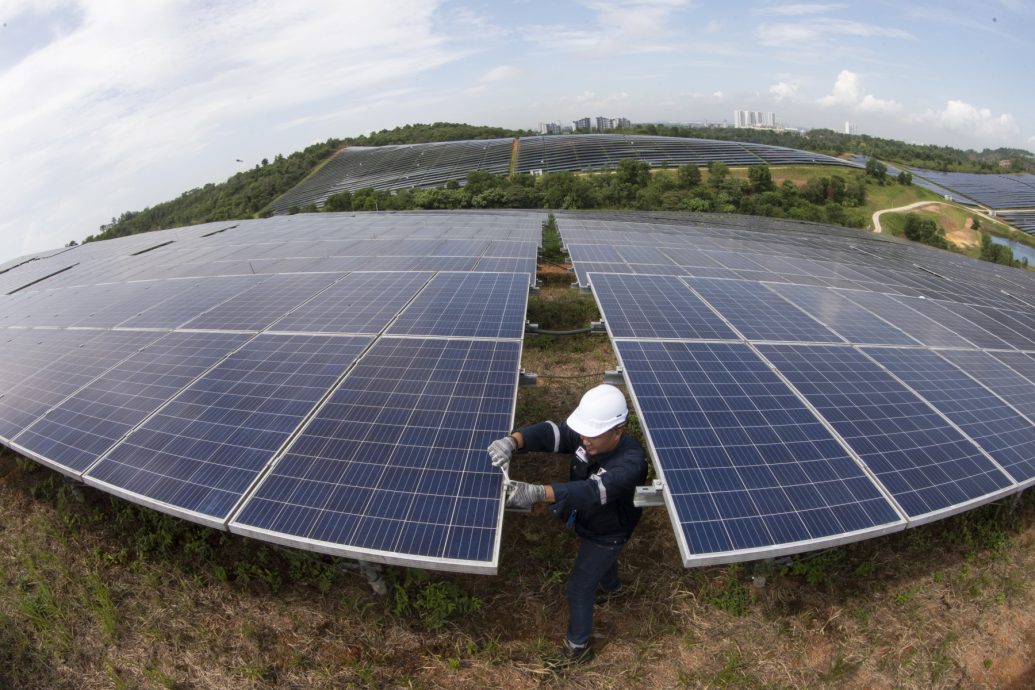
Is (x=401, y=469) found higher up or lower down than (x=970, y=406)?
higher up

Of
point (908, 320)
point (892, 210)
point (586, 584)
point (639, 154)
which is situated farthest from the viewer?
point (639, 154)

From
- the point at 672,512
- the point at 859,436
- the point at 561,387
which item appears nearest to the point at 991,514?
the point at 859,436

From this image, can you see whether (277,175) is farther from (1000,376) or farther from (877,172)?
(877,172)

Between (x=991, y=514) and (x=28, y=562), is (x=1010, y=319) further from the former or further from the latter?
(x=28, y=562)

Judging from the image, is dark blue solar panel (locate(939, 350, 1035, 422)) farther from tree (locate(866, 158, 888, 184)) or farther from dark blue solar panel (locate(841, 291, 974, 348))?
tree (locate(866, 158, 888, 184))

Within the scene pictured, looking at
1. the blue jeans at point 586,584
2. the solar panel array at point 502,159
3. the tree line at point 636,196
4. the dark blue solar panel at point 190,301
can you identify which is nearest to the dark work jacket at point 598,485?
the blue jeans at point 586,584

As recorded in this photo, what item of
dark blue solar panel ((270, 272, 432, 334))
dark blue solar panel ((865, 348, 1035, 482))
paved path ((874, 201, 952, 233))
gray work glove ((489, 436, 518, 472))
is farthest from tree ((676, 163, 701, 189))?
gray work glove ((489, 436, 518, 472))

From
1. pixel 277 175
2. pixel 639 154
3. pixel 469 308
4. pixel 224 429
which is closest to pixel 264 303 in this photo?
pixel 224 429
